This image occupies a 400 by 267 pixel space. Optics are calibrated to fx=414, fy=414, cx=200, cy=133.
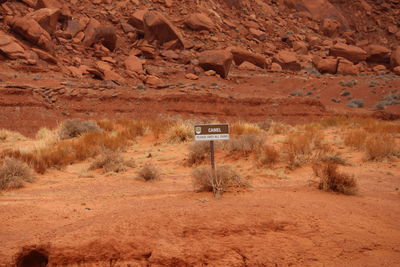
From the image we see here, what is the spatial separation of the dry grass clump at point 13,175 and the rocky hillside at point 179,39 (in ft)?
56.7

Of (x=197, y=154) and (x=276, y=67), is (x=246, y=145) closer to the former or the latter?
(x=197, y=154)

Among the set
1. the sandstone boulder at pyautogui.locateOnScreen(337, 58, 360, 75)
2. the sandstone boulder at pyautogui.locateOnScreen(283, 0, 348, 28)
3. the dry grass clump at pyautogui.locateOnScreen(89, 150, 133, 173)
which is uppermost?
the sandstone boulder at pyautogui.locateOnScreen(283, 0, 348, 28)

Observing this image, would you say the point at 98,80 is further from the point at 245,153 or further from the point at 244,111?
the point at 245,153

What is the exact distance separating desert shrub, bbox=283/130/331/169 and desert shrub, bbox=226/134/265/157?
25.7 inches

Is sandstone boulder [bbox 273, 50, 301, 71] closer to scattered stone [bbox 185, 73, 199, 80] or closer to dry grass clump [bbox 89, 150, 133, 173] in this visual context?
scattered stone [bbox 185, 73, 199, 80]

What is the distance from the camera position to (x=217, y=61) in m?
30.1

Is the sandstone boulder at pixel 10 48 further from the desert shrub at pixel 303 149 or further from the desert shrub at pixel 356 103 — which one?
the desert shrub at pixel 356 103

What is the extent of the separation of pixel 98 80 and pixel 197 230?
836 inches

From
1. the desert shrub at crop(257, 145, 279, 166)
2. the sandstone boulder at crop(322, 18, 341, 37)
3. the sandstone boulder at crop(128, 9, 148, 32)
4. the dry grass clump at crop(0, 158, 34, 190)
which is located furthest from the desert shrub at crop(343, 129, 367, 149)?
the sandstone boulder at crop(322, 18, 341, 37)

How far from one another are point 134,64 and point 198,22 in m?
10.4

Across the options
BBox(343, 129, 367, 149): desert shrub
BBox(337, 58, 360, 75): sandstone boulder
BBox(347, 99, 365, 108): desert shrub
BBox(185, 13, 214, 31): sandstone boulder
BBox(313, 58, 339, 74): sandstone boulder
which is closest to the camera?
BBox(343, 129, 367, 149): desert shrub

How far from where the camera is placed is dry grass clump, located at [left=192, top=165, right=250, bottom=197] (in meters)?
6.20

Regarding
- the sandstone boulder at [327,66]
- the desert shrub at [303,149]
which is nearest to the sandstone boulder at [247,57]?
the sandstone boulder at [327,66]

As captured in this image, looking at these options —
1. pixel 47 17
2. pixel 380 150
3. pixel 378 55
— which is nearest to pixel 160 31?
pixel 47 17
